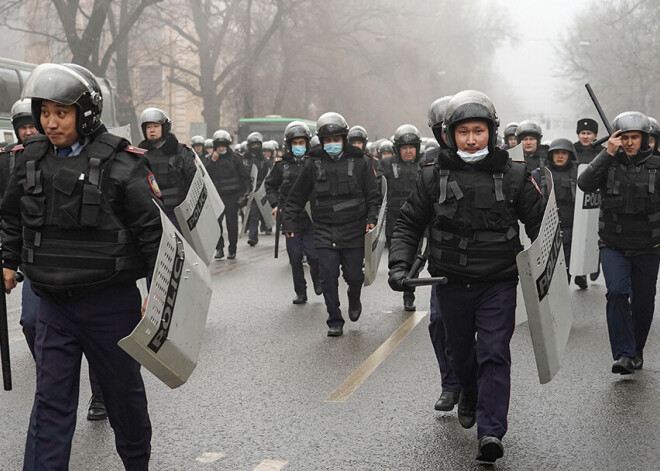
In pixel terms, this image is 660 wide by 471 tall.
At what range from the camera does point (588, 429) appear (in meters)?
5.66

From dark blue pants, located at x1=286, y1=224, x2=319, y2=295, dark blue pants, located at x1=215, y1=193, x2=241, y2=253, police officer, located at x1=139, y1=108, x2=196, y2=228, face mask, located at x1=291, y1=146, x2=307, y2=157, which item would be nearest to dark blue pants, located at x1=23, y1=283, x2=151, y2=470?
police officer, located at x1=139, y1=108, x2=196, y2=228

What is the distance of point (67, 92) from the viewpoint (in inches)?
162

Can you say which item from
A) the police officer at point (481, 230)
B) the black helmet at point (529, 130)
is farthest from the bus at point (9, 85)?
the police officer at point (481, 230)

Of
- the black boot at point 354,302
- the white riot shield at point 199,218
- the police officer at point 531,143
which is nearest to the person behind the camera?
the white riot shield at point 199,218

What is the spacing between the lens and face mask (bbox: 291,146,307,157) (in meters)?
11.8

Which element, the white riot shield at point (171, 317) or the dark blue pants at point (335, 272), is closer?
the white riot shield at point (171, 317)

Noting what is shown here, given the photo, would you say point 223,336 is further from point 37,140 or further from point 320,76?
point 320,76

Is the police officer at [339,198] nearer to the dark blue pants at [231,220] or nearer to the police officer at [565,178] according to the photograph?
the police officer at [565,178]

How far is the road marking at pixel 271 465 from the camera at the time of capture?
4.95 metres

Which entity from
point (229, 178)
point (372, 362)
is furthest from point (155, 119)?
point (229, 178)

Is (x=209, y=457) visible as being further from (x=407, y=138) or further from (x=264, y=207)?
(x=264, y=207)

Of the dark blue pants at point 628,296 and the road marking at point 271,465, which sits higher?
the dark blue pants at point 628,296

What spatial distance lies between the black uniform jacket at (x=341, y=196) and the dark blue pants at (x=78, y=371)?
4684 mm

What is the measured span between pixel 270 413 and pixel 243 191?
1005 cm
